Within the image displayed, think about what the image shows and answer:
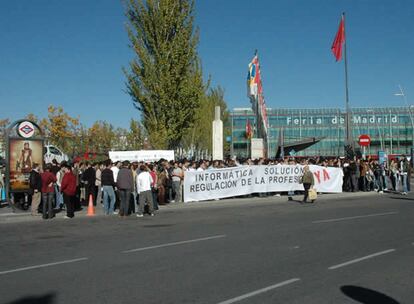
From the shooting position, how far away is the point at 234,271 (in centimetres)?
827

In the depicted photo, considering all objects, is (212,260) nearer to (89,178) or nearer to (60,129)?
(89,178)

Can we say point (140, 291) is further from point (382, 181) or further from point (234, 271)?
point (382, 181)

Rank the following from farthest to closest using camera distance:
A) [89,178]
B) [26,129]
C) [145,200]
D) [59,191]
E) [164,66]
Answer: [164,66]
[59,191]
[89,178]
[26,129]
[145,200]

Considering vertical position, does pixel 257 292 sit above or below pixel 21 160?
below

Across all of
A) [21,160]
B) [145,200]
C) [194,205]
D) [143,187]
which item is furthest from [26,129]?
[194,205]

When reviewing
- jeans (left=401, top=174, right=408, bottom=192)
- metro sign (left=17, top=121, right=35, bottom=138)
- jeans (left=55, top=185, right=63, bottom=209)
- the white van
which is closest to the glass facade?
the white van

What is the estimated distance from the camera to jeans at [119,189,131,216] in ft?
59.4

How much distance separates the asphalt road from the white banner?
7.18m

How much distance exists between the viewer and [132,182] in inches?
719

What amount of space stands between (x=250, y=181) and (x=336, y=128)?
91381mm

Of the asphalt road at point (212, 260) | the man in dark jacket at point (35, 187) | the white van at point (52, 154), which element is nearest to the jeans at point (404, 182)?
the asphalt road at point (212, 260)

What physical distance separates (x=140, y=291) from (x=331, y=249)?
179 inches

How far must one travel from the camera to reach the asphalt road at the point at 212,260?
6887mm

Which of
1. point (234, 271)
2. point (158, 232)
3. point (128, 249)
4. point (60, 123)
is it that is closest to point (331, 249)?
point (234, 271)
